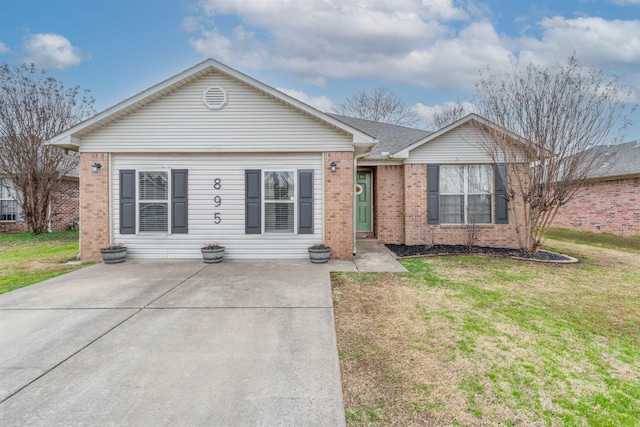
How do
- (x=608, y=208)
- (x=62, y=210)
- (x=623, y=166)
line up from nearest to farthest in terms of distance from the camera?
(x=623, y=166) → (x=608, y=208) → (x=62, y=210)

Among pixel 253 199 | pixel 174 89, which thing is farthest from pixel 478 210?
pixel 174 89

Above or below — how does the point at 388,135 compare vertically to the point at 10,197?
above

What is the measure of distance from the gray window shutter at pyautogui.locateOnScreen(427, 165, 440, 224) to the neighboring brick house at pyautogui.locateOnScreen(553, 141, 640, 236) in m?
5.91

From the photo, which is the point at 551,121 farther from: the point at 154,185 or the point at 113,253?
the point at 113,253

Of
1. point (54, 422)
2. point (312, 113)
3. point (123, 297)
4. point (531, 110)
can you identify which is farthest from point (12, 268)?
point (531, 110)

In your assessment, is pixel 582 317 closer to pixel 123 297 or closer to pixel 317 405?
pixel 317 405

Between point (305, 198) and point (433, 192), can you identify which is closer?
point (305, 198)

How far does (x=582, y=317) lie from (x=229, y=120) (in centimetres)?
755

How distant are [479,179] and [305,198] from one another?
551 centimetres

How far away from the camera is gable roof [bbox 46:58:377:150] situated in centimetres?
723

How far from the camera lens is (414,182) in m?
9.70

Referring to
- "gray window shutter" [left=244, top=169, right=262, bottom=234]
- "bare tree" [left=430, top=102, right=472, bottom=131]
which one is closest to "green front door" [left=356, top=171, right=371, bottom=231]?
"gray window shutter" [left=244, top=169, right=262, bottom=234]

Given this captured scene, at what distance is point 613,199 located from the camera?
13.0 metres

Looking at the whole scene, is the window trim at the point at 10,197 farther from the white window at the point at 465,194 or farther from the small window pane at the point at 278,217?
the white window at the point at 465,194
